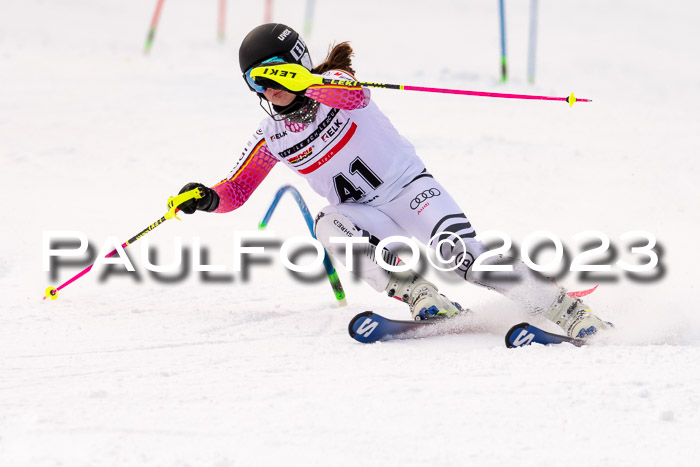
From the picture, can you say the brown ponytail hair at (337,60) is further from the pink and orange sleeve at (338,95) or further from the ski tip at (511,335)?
the ski tip at (511,335)

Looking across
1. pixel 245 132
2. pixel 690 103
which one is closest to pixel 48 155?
pixel 245 132

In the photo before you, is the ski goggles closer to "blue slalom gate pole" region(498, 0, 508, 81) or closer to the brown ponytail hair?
the brown ponytail hair

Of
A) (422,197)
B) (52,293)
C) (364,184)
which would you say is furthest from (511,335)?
(52,293)

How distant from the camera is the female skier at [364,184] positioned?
11.6ft

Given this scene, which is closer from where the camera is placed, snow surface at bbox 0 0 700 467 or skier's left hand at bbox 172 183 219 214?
snow surface at bbox 0 0 700 467

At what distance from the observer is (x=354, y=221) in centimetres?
372

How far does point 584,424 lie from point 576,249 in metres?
3.53

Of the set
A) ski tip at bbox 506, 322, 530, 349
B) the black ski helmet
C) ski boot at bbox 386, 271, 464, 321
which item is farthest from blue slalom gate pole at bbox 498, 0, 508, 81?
ski tip at bbox 506, 322, 530, 349

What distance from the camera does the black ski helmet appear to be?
3580 millimetres

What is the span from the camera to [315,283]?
16.7ft

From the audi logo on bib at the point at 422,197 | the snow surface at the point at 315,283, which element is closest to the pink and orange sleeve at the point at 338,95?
the audi logo on bib at the point at 422,197

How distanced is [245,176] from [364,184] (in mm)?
628

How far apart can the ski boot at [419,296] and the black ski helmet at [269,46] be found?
3.39 feet

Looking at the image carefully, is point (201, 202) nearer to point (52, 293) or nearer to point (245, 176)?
point (245, 176)
